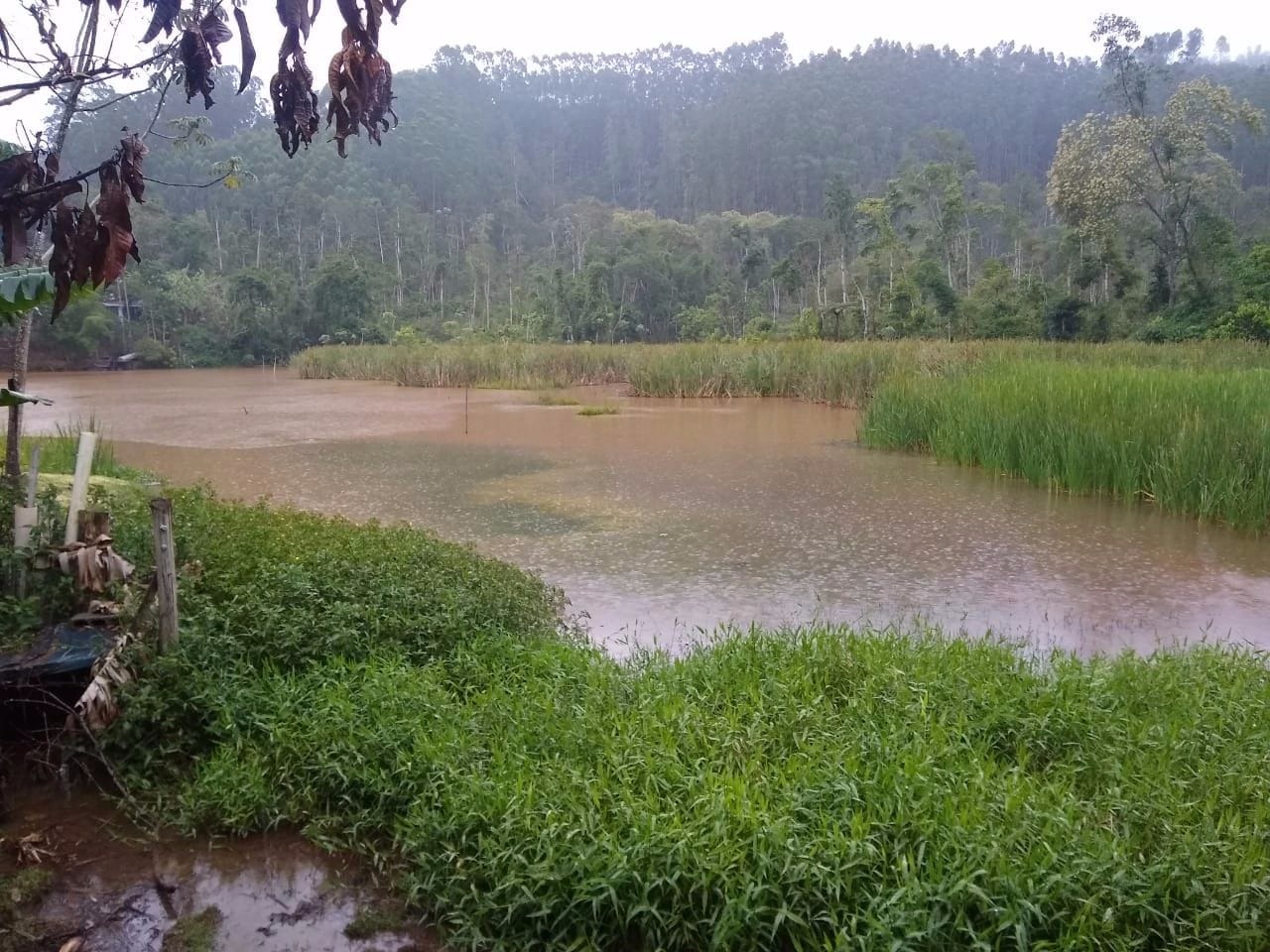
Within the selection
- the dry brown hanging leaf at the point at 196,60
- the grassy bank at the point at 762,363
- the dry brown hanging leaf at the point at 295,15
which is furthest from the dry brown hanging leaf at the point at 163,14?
the grassy bank at the point at 762,363

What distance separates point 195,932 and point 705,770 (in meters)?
1.05

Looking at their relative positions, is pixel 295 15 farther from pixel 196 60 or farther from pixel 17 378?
pixel 17 378

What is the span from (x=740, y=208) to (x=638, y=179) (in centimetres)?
872

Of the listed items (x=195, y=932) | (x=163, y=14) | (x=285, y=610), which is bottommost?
(x=195, y=932)

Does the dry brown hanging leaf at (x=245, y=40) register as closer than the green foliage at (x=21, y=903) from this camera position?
Yes

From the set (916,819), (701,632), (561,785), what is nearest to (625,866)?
(561,785)

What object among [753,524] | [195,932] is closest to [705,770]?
[195,932]

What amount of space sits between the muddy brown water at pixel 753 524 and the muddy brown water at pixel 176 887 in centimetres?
144

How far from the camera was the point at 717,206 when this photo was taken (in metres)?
49.9

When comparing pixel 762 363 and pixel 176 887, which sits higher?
pixel 762 363

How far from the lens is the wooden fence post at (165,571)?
7.84 feet

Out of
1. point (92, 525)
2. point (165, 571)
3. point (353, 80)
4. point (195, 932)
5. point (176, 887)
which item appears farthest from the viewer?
point (92, 525)

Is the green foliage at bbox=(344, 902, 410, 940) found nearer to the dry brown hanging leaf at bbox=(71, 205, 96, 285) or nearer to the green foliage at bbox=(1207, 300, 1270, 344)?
the dry brown hanging leaf at bbox=(71, 205, 96, 285)

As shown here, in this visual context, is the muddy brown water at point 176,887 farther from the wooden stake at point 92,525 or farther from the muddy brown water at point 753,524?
the muddy brown water at point 753,524
